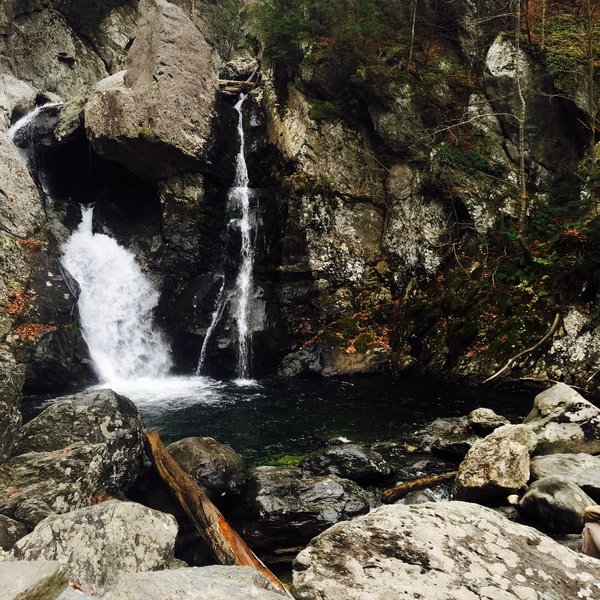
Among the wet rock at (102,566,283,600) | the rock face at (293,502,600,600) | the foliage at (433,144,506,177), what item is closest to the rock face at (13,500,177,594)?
the wet rock at (102,566,283,600)

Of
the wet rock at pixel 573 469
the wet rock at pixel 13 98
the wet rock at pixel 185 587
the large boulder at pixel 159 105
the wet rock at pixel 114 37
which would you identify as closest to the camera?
the wet rock at pixel 185 587

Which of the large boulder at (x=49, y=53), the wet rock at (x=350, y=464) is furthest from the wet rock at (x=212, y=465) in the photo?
the large boulder at (x=49, y=53)

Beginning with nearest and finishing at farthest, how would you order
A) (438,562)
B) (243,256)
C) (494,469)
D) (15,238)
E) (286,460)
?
(438,562) < (494,469) < (286,460) < (15,238) < (243,256)

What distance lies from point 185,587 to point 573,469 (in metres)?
5.58

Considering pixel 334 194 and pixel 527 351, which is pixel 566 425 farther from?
pixel 334 194

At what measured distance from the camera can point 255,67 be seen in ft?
72.5

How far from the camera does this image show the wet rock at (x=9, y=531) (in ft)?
14.9

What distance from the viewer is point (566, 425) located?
7461 mm

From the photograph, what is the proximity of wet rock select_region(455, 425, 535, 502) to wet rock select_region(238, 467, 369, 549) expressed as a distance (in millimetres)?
1486

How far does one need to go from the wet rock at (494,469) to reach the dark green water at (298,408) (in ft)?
8.71

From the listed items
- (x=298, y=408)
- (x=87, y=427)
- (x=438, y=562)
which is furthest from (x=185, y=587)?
(x=298, y=408)

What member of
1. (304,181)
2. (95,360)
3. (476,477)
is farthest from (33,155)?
(476,477)

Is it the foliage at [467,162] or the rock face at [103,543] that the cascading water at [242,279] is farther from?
the rock face at [103,543]

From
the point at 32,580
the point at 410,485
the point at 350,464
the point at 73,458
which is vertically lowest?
the point at 410,485
